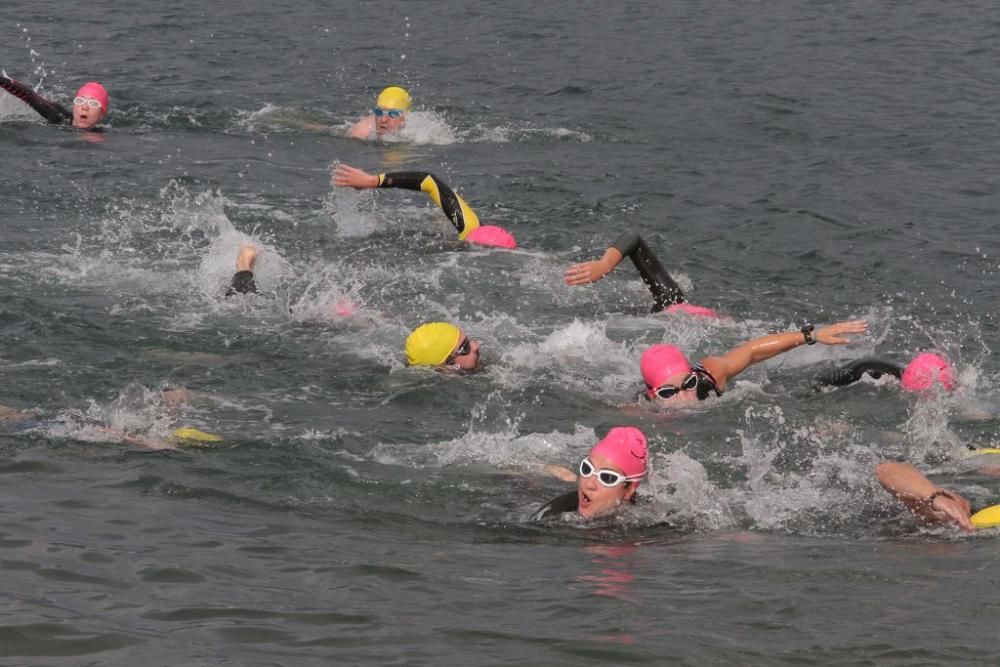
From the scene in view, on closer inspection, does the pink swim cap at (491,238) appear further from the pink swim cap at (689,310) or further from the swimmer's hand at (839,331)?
the swimmer's hand at (839,331)

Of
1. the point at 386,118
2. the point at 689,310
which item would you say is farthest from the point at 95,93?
the point at 689,310

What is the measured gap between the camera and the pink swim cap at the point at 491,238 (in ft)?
51.3

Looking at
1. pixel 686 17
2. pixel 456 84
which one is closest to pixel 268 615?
pixel 456 84

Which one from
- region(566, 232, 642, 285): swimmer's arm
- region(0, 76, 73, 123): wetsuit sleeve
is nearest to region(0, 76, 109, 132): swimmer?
region(0, 76, 73, 123): wetsuit sleeve

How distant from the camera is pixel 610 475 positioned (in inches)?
347

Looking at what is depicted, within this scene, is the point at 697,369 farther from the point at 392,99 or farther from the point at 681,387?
the point at 392,99

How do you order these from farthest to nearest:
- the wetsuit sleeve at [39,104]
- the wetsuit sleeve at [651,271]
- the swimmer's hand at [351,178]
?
1. the wetsuit sleeve at [39,104]
2. the swimmer's hand at [351,178]
3. the wetsuit sleeve at [651,271]

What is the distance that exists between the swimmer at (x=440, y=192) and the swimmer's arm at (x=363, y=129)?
514 cm

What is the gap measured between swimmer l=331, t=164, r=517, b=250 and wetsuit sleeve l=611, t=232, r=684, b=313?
2.68m

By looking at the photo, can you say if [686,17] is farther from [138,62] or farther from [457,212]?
[457,212]

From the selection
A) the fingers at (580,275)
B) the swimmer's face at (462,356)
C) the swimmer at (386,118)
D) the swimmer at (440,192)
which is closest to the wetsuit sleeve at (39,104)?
the swimmer at (386,118)

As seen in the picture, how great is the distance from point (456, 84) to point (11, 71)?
25.9 ft

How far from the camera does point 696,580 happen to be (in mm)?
7633

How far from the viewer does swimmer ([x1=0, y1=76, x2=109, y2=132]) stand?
20375mm
